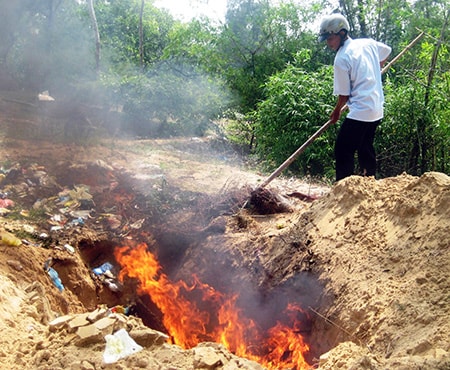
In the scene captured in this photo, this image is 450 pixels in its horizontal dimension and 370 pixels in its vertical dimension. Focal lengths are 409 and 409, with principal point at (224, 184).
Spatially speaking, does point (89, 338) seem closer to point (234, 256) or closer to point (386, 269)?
point (234, 256)

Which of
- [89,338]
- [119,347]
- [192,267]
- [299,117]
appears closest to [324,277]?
[192,267]

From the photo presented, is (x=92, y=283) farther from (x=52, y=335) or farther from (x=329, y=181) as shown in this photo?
(x=329, y=181)

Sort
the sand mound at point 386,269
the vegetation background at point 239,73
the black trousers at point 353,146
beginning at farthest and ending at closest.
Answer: the vegetation background at point 239,73
the black trousers at point 353,146
the sand mound at point 386,269

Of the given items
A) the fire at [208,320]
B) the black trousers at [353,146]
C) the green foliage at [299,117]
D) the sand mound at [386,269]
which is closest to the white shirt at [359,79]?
the black trousers at [353,146]

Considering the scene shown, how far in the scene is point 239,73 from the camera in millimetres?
10750

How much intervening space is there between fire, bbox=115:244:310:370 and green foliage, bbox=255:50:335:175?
3.40m

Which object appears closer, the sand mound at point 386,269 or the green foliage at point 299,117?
the sand mound at point 386,269

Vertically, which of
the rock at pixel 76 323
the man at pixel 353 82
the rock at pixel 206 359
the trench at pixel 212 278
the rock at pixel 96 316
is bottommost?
the trench at pixel 212 278

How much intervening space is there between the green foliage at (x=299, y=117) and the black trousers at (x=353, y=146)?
2235 mm

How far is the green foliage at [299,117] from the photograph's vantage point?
23.2 feet

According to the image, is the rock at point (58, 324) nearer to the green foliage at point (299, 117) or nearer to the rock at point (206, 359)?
the rock at point (206, 359)

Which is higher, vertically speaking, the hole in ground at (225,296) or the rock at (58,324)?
the rock at (58,324)

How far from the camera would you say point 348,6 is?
1114 centimetres

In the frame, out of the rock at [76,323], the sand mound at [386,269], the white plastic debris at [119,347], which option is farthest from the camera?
the rock at [76,323]
